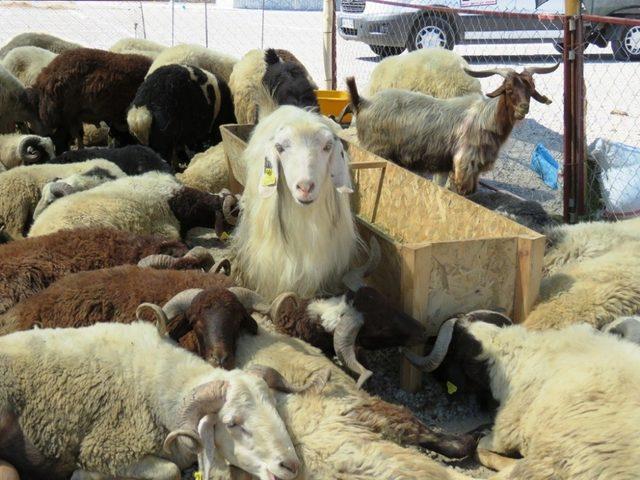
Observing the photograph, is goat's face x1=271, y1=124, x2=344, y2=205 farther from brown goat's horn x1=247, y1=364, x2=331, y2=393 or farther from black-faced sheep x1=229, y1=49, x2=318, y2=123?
black-faced sheep x1=229, y1=49, x2=318, y2=123

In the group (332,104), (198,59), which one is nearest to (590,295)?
(332,104)

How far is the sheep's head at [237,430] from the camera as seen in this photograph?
397 centimetres

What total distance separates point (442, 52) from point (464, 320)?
18.9ft

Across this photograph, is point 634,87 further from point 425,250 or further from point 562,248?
point 425,250

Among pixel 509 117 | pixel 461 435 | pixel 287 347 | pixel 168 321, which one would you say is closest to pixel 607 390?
pixel 461 435

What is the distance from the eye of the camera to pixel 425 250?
5.25 m

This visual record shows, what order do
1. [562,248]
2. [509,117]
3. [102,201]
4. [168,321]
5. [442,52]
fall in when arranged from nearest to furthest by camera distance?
1. [168,321]
2. [562,248]
3. [102,201]
4. [509,117]
5. [442,52]

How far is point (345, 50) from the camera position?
64.3 feet

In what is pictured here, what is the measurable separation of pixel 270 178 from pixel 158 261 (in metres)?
1.03

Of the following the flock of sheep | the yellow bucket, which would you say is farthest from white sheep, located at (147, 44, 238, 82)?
the flock of sheep

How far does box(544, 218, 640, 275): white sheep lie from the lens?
247 inches

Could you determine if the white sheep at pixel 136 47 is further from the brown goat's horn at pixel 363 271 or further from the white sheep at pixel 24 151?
the brown goat's horn at pixel 363 271

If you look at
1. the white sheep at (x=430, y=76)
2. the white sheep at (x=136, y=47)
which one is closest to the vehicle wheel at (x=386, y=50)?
the white sheep at (x=136, y=47)

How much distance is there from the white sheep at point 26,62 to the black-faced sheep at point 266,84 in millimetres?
2793
